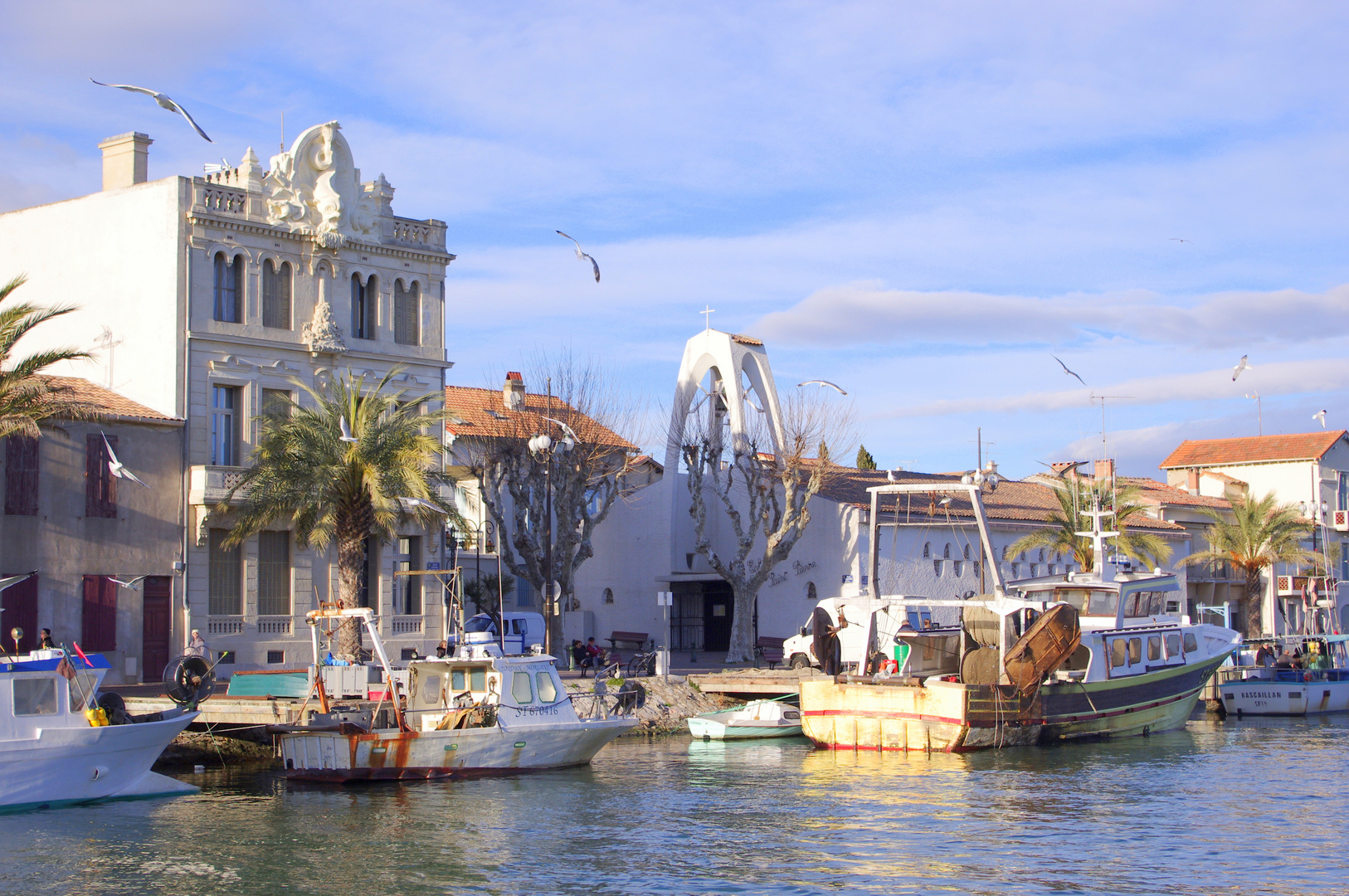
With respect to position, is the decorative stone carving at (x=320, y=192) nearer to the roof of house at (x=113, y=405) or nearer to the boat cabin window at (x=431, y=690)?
the roof of house at (x=113, y=405)

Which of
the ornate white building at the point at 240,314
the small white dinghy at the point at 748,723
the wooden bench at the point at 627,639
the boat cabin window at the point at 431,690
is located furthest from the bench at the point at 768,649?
the boat cabin window at the point at 431,690

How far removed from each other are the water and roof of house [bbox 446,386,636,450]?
16687 millimetres

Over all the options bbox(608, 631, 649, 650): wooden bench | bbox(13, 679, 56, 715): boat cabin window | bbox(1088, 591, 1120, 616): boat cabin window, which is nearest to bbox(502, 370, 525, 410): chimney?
bbox(608, 631, 649, 650): wooden bench

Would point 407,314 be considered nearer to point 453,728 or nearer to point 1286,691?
point 453,728

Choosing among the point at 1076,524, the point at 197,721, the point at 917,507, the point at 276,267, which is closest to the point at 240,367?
the point at 276,267

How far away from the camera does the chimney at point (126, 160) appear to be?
40.4 m

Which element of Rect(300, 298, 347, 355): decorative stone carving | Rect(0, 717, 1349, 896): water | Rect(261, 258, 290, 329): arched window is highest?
Rect(261, 258, 290, 329): arched window

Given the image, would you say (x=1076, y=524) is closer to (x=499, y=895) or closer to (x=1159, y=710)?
(x=1159, y=710)

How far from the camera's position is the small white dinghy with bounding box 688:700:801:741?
1411 inches

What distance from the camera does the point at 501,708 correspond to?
28.8 m

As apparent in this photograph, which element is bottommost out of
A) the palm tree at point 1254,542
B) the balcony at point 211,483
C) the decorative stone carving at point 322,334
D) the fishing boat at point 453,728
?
the fishing boat at point 453,728

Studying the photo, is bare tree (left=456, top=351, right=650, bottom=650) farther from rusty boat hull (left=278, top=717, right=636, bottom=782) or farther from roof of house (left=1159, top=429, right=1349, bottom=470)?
roof of house (left=1159, top=429, right=1349, bottom=470)

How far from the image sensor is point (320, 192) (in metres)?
40.8

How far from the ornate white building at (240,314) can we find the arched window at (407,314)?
0.18 feet
